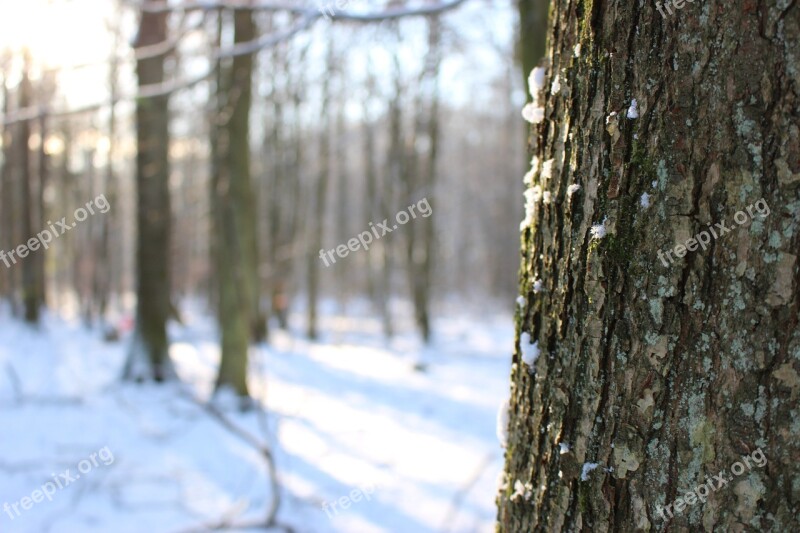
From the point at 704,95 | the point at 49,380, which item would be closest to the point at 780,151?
the point at 704,95

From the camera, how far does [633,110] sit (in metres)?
1.01

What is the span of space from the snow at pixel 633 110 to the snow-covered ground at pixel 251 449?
11.7 feet

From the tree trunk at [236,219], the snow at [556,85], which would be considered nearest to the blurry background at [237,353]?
the tree trunk at [236,219]

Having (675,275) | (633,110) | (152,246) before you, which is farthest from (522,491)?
(152,246)

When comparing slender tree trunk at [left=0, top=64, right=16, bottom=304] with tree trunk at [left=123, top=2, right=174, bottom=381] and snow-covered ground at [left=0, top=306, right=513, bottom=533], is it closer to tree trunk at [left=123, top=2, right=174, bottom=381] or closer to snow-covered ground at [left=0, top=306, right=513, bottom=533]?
snow-covered ground at [left=0, top=306, right=513, bottom=533]

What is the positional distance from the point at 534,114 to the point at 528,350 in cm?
52

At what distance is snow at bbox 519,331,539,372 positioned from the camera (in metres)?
1.22

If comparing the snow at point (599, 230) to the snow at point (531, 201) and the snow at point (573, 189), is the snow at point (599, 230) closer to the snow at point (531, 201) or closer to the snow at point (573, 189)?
the snow at point (573, 189)

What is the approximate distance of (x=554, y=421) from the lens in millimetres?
1151

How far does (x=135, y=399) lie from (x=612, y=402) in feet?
23.9

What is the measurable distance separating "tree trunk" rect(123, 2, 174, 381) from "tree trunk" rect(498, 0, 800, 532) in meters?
7.89

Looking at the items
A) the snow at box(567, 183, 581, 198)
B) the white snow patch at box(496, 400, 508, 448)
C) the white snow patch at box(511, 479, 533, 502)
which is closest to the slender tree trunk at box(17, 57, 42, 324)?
the white snow patch at box(496, 400, 508, 448)

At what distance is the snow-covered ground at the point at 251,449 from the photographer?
420cm

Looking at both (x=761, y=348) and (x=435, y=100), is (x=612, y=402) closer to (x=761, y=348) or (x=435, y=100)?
(x=761, y=348)
